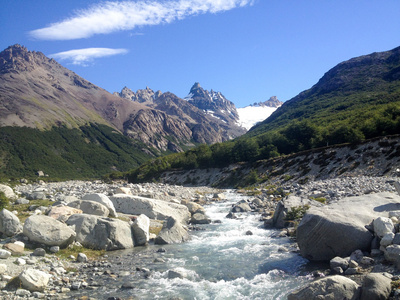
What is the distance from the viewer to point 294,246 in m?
Answer: 17.2

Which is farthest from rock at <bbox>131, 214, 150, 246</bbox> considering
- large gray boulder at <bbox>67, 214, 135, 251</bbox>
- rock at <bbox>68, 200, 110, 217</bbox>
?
rock at <bbox>68, 200, 110, 217</bbox>

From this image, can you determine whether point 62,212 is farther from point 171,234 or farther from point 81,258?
point 171,234

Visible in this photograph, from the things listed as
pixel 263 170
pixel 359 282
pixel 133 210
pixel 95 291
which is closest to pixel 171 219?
pixel 133 210

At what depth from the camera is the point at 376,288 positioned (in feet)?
29.2

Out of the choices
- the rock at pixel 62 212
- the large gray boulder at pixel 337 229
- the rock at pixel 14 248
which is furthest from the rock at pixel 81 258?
the large gray boulder at pixel 337 229

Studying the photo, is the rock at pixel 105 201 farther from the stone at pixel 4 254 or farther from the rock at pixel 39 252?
the stone at pixel 4 254

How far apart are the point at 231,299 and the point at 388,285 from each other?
18.5 ft

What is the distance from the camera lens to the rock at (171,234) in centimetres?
1949

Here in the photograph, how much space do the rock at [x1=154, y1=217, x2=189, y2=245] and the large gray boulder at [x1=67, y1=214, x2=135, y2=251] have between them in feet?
7.19

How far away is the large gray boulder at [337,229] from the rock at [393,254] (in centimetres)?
186

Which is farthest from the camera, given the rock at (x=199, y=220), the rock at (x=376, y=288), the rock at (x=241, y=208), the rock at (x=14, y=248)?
the rock at (x=241, y=208)

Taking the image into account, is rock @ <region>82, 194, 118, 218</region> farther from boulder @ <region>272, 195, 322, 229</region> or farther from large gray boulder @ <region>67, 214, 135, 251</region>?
boulder @ <region>272, 195, 322, 229</region>

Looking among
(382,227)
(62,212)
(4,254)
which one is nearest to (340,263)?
(382,227)

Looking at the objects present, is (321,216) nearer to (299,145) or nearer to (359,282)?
(359,282)
